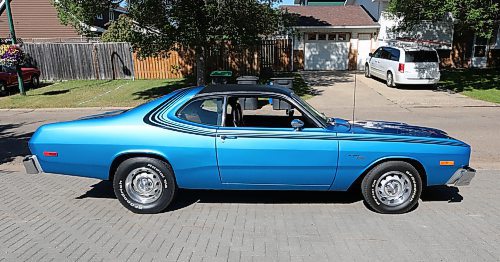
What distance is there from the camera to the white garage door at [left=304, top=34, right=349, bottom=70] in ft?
72.9

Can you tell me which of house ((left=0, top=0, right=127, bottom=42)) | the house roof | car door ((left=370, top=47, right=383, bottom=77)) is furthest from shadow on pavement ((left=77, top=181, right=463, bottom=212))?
house ((left=0, top=0, right=127, bottom=42))

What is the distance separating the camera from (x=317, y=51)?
22.3 m

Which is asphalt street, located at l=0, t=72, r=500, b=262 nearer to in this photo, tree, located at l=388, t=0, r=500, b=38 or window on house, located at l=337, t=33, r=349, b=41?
tree, located at l=388, t=0, r=500, b=38

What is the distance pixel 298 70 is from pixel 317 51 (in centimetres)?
169

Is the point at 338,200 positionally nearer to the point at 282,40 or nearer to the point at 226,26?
the point at 226,26

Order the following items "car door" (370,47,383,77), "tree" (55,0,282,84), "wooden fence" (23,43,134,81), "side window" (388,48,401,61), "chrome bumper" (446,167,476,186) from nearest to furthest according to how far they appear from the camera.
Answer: "chrome bumper" (446,167,476,186), "tree" (55,0,282,84), "side window" (388,48,401,61), "car door" (370,47,383,77), "wooden fence" (23,43,134,81)

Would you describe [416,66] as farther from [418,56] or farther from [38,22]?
[38,22]

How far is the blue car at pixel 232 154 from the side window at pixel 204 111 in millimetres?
12

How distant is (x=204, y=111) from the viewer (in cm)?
447

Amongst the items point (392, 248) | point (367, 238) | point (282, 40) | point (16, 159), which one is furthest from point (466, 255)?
point (282, 40)

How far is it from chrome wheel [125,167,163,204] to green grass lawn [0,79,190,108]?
973 cm

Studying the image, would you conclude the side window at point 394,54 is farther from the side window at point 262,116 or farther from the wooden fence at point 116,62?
the side window at point 262,116

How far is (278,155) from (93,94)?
46.0 ft

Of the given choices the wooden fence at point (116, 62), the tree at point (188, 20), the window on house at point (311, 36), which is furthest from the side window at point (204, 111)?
the window on house at point (311, 36)
